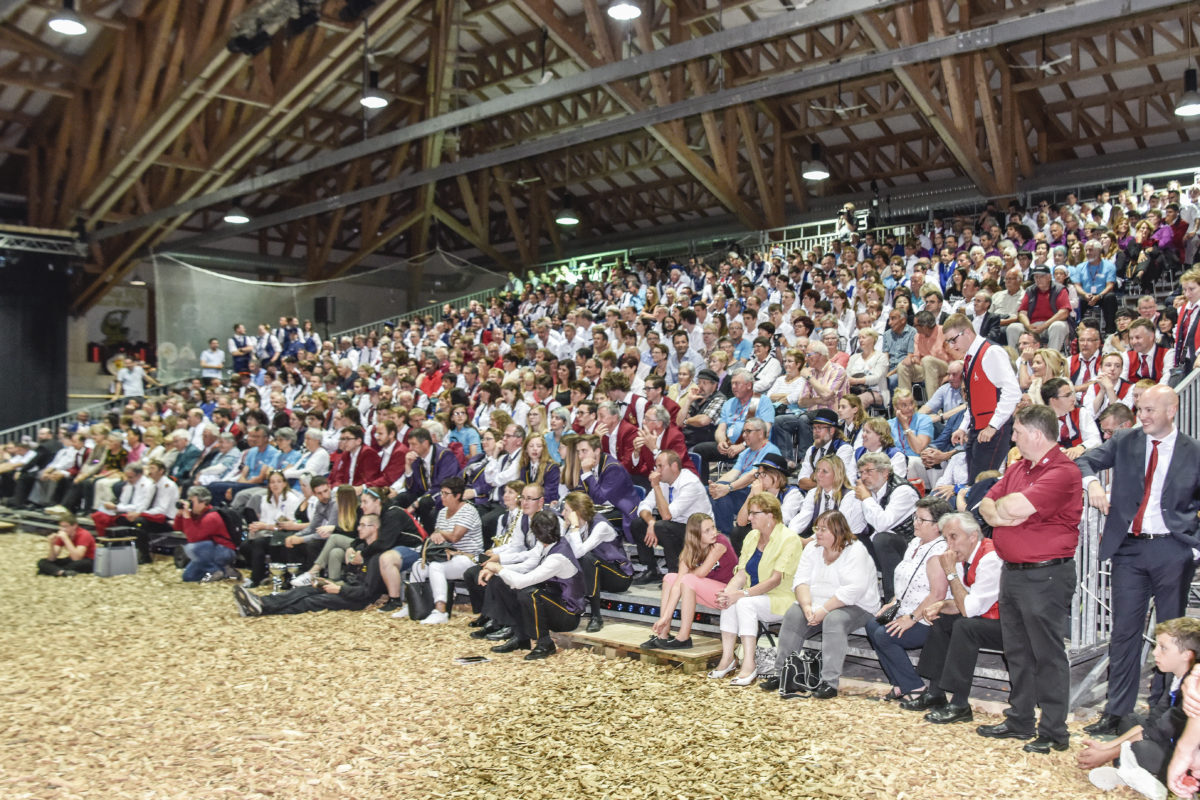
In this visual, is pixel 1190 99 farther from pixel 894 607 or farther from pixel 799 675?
pixel 799 675

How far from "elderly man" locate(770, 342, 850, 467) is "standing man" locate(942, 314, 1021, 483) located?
5.24 ft

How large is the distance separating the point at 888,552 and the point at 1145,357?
3154 mm

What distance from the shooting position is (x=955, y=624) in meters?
5.03

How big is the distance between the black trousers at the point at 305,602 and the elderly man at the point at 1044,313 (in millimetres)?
6418

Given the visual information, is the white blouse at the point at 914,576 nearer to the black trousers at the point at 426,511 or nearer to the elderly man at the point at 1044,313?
the elderly man at the point at 1044,313

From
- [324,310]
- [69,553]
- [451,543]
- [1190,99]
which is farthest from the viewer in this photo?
[324,310]

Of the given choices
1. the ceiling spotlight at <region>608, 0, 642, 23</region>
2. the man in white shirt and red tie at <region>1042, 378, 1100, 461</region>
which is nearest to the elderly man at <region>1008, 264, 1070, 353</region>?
the man in white shirt and red tie at <region>1042, 378, 1100, 461</region>

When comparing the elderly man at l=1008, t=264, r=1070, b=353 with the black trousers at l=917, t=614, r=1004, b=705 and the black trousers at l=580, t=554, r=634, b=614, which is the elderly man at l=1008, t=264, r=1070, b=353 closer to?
the black trousers at l=580, t=554, r=634, b=614

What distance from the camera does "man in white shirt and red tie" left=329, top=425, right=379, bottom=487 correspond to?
390 inches

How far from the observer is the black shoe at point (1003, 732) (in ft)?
15.2

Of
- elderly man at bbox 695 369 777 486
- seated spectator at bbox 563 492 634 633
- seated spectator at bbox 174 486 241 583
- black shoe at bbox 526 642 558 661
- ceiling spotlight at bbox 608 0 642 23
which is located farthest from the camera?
seated spectator at bbox 174 486 241 583

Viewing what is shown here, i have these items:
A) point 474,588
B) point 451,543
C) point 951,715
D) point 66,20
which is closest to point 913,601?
point 951,715

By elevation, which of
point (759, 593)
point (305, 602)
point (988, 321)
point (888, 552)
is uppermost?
point (988, 321)

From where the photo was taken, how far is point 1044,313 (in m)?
9.38
